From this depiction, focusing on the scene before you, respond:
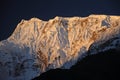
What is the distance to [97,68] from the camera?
121 metres

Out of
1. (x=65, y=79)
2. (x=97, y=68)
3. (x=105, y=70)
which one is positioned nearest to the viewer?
(x=65, y=79)

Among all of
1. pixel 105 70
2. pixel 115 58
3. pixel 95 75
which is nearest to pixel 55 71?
pixel 95 75

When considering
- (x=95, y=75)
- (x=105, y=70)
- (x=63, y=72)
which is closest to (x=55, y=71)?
(x=63, y=72)

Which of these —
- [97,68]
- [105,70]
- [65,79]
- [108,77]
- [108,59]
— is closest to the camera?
[65,79]

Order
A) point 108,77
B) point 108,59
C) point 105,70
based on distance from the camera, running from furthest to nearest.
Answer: point 108,59 < point 105,70 < point 108,77

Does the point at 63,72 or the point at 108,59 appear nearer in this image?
the point at 63,72

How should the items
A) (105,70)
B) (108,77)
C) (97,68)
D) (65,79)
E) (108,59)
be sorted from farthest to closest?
(108,59) → (97,68) → (105,70) → (108,77) → (65,79)

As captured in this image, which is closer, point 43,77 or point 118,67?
point 43,77

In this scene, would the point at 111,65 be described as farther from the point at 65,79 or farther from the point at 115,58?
the point at 65,79

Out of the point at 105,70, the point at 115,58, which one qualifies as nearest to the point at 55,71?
the point at 105,70

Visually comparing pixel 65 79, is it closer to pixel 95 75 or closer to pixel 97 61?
pixel 95 75

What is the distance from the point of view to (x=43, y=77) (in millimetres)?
95312

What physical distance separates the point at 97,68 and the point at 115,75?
15.9 meters

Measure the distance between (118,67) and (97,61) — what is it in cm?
2203
